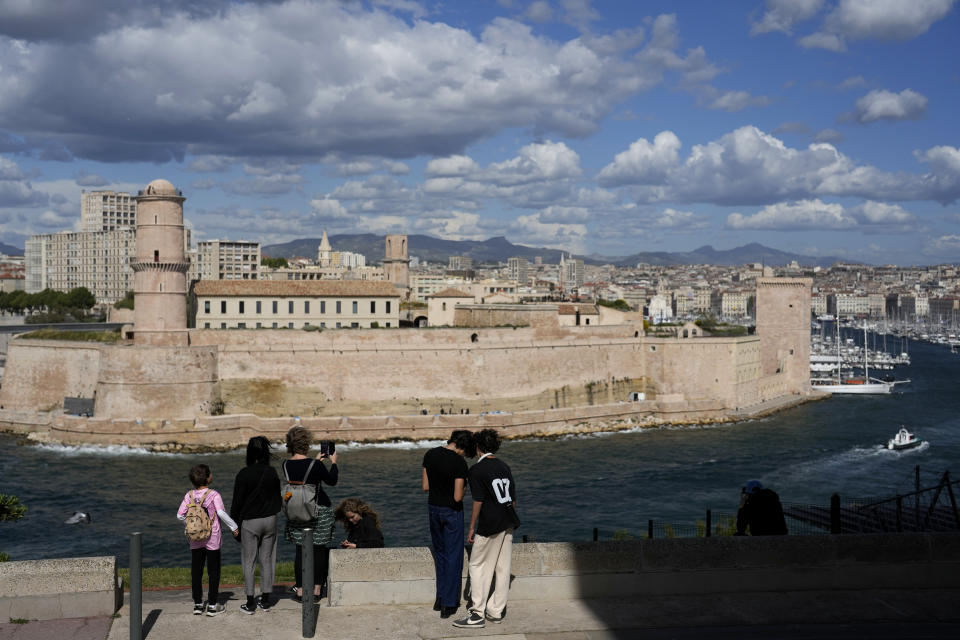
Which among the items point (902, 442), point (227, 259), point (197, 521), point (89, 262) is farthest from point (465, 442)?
point (89, 262)

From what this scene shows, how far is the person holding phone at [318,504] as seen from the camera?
6.60 m

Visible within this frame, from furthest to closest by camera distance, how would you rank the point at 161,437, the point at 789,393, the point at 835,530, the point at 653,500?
the point at 789,393, the point at 161,437, the point at 653,500, the point at 835,530

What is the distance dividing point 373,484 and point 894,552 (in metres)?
22.0

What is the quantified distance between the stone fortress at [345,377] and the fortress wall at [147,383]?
51 mm

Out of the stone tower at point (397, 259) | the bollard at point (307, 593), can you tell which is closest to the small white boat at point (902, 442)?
the bollard at point (307, 593)

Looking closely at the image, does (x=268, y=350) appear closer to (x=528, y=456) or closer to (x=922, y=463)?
(x=528, y=456)

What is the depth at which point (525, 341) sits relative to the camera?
131 feet

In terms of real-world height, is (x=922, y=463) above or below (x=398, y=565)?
below

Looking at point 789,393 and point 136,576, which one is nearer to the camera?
point 136,576

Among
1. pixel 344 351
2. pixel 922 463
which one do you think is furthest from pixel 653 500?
pixel 344 351

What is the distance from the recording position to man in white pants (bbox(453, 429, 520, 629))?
627 cm

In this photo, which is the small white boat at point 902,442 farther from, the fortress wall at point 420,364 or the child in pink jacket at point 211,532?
the child in pink jacket at point 211,532

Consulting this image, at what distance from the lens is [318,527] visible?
22.1 ft

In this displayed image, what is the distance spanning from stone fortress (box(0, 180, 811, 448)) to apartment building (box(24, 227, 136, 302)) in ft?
Result: 238
